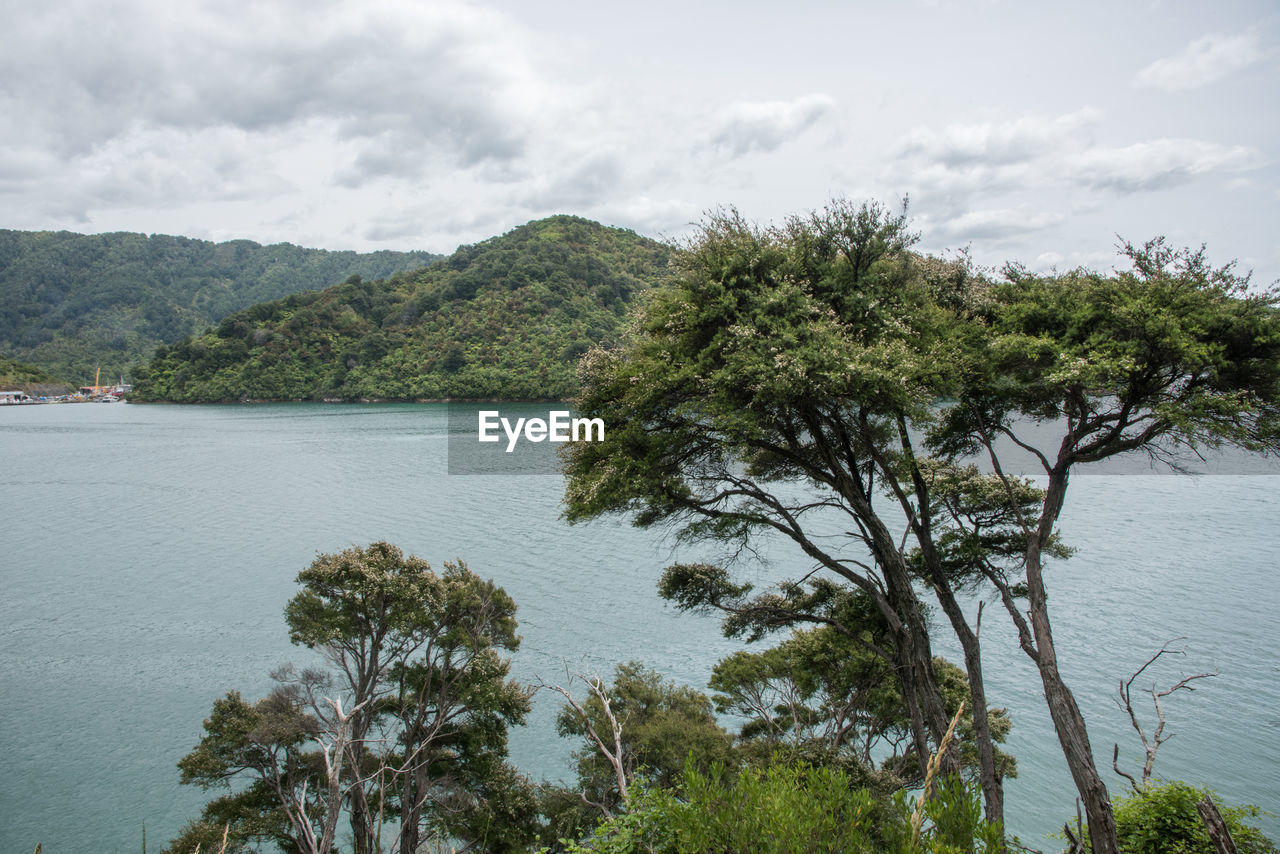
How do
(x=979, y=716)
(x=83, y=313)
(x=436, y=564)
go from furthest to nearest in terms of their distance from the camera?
(x=83, y=313) < (x=436, y=564) < (x=979, y=716)

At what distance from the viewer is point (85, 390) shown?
518 feet

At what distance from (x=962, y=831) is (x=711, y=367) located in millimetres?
6898

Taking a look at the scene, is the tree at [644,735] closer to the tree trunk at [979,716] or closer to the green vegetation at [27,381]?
the tree trunk at [979,716]

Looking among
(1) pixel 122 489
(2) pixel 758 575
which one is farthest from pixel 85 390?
(2) pixel 758 575

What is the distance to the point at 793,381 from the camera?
830cm

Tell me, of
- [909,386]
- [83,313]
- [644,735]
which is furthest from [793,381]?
[83,313]

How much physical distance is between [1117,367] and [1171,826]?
4.90 m

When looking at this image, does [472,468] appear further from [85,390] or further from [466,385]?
[85,390]

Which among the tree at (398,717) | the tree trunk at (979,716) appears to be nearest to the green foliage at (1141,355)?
the tree trunk at (979,716)

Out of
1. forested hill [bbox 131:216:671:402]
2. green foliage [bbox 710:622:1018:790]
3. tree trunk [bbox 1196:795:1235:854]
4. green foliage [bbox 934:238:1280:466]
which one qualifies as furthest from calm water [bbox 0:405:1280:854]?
forested hill [bbox 131:216:671:402]

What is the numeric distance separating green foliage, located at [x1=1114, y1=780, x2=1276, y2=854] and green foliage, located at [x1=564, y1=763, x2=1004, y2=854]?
5.69m

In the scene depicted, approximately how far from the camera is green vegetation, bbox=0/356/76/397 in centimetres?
14062

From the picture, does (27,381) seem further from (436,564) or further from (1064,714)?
(1064,714)

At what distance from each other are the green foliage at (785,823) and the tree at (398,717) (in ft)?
31.9
